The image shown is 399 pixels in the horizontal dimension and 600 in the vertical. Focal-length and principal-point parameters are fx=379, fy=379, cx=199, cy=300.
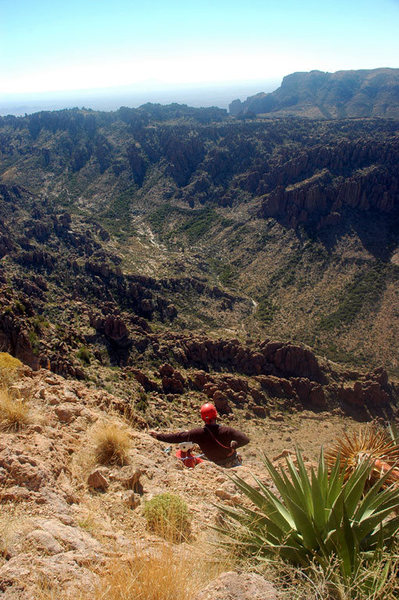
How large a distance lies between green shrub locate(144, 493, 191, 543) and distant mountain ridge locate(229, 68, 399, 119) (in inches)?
5795

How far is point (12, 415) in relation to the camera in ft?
16.9

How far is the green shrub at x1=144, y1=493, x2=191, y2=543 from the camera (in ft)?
13.6

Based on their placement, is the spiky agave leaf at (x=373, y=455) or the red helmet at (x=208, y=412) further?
the red helmet at (x=208, y=412)

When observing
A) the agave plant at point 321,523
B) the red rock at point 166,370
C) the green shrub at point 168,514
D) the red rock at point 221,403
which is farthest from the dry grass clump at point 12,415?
the red rock at point 166,370

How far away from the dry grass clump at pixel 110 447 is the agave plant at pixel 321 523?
208cm

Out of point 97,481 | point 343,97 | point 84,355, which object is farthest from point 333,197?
point 343,97

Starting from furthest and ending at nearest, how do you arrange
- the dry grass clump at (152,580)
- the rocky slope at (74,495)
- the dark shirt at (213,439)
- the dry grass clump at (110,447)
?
the dark shirt at (213,439)
the dry grass clump at (110,447)
the rocky slope at (74,495)
the dry grass clump at (152,580)

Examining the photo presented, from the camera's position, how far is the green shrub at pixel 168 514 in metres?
4.14

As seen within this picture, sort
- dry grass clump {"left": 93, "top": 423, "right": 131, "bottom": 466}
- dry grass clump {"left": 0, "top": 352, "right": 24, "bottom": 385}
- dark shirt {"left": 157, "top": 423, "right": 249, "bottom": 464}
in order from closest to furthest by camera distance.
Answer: dry grass clump {"left": 93, "top": 423, "right": 131, "bottom": 466} → dry grass clump {"left": 0, "top": 352, "right": 24, "bottom": 385} → dark shirt {"left": 157, "top": 423, "right": 249, "bottom": 464}

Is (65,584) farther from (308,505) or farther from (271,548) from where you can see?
(308,505)

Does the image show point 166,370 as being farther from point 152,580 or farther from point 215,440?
point 152,580

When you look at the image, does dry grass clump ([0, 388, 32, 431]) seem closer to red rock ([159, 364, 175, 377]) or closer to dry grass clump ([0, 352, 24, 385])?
dry grass clump ([0, 352, 24, 385])

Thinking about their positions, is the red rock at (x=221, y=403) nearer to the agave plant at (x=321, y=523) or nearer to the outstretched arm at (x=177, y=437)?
the outstretched arm at (x=177, y=437)

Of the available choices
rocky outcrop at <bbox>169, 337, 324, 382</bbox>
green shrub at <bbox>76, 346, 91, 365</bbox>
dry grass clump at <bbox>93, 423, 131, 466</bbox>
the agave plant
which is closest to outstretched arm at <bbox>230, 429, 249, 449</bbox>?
dry grass clump at <bbox>93, 423, 131, 466</bbox>
